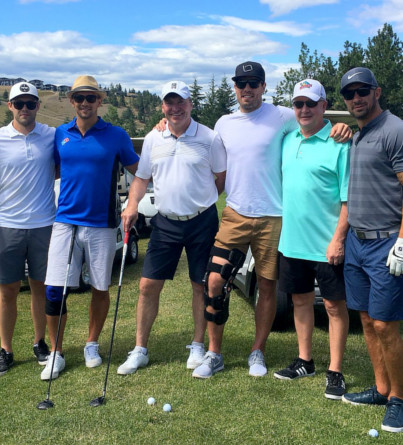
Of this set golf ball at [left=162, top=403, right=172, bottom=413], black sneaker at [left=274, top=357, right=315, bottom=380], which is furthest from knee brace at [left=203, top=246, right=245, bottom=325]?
golf ball at [left=162, top=403, right=172, bottom=413]

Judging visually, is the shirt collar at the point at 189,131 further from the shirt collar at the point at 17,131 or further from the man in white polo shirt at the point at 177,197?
the shirt collar at the point at 17,131

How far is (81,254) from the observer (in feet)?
15.1

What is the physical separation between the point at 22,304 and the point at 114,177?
341 centimetres

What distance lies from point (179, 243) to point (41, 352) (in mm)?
1683

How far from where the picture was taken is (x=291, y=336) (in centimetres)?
552

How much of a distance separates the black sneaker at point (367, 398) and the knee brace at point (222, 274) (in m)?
1.17

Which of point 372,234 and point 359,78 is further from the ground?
point 359,78

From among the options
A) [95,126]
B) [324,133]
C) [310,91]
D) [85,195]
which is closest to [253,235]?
[324,133]

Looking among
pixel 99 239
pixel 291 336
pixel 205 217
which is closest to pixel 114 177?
pixel 99 239

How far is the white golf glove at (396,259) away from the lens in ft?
11.0

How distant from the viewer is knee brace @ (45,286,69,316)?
4.54 metres

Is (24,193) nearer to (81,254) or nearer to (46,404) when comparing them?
(81,254)

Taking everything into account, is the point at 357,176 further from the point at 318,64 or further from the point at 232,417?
the point at 318,64

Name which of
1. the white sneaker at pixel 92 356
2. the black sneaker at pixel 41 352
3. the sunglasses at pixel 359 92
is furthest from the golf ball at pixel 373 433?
A: the black sneaker at pixel 41 352
